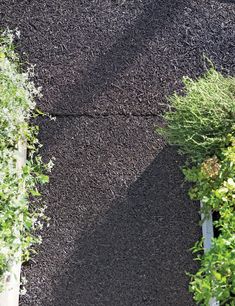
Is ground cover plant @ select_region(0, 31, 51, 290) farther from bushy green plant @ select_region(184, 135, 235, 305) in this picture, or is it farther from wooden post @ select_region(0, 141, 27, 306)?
bushy green plant @ select_region(184, 135, 235, 305)

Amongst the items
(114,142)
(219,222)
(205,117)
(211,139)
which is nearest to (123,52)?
(114,142)

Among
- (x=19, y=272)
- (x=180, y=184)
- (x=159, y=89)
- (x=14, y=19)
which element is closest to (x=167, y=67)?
(x=159, y=89)

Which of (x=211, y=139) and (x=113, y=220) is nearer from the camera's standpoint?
(x=211, y=139)

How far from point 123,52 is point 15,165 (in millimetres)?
1034

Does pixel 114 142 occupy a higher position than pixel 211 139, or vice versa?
pixel 114 142

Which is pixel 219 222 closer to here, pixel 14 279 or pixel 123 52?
pixel 14 279

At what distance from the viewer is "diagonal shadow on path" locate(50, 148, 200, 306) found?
329cm

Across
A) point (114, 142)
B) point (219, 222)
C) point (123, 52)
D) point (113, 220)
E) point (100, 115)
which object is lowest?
point (219, 222)

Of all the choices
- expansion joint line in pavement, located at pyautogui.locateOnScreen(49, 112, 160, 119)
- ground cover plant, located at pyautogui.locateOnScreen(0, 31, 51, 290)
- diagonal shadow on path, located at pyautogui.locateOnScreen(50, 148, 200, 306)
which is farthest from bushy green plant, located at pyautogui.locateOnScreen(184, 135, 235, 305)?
ground cover plant, located at pyautogui.locateOnScreen(0, 31, 51, 290)

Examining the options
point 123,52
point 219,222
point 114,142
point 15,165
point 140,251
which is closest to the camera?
point 219,222

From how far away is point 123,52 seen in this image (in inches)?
146

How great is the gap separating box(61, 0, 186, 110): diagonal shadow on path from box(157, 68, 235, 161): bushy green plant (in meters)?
0.66

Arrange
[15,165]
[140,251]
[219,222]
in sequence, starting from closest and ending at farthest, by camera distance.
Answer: [219,222] → [15,165] → [140,251]

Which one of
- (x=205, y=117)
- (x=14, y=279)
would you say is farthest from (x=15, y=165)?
(x=205, y=117)
